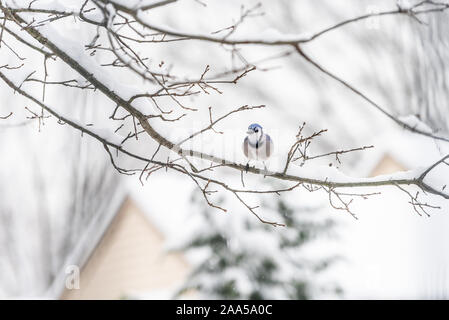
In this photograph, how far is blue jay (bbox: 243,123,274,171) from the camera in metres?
3.39

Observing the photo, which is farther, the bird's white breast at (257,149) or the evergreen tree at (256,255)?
the evergreen tree at (256,255)

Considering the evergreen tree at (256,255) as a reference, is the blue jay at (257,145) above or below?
below

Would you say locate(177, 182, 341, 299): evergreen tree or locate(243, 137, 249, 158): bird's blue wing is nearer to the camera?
locate(243, 137, 249, 158): bird's blue wing

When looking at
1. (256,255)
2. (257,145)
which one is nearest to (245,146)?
(257,145)

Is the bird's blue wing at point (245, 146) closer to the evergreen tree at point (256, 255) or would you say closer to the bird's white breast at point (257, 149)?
the bird's white breast at point (257, 149)

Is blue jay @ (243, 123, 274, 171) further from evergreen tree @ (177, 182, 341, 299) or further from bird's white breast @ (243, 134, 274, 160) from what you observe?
evergreen tree @ (177, 182, 341, 299)

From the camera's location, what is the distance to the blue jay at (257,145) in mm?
3389

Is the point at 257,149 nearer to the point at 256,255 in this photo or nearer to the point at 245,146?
the point at 245,146

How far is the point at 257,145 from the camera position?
3420 millimetres

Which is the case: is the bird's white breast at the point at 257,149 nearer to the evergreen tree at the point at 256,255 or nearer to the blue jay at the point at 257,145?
the blue jay at the point at 257,145

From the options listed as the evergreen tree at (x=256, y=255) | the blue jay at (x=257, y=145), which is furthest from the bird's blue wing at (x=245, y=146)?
the evergreen tree at (x=256, y=255)

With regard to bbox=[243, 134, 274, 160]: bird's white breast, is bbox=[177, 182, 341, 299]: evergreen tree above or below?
above

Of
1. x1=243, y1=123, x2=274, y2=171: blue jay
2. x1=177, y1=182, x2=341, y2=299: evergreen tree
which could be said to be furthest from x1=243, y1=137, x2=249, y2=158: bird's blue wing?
x1=177, y1=182, x2=341, y2=299: evergreen tree

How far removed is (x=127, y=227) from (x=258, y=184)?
6159 millimetres
